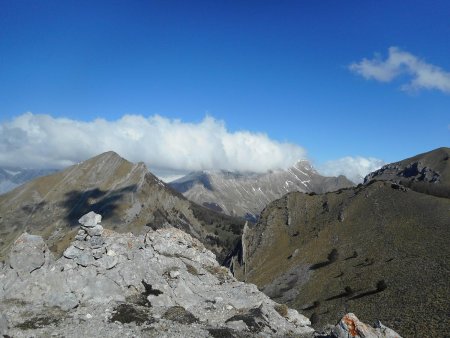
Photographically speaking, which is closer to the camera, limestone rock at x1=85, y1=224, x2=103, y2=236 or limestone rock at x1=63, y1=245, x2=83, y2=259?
limestone rock at x1=63, y1=245, x2=83, y2=259

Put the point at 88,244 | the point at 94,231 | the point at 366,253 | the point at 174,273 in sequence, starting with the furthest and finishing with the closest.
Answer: the point at 366,253 < the point at 174,273 < the point at 94,231 < the point at 88,244

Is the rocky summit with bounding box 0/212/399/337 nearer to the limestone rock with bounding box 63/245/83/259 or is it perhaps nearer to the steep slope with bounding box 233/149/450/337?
the limestone rock with bounding box 63/245/83/259

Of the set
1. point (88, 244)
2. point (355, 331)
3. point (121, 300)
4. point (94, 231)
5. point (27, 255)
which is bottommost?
point (355, 331)

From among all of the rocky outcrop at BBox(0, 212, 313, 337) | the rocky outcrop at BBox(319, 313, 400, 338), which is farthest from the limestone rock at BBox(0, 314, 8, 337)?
the rocky outcrop at BBox(319, 313, 400, 338)

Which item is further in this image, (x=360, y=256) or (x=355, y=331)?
(x=360, y=256)

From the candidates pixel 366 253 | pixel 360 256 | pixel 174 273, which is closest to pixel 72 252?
pixel 174 273

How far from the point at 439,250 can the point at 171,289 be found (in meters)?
63.1

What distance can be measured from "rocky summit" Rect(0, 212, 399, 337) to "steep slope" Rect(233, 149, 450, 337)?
23.1 meters

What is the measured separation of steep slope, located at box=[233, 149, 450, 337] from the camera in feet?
216

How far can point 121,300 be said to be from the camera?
135ft

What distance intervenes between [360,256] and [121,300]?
7591cm

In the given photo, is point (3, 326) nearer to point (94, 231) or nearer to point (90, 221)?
point (94, 231)

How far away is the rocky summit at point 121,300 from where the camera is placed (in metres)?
34.3

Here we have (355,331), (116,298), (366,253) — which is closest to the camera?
(355,331)
